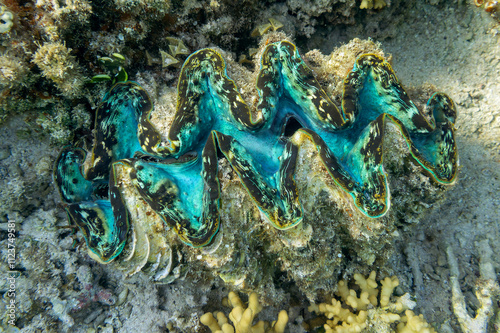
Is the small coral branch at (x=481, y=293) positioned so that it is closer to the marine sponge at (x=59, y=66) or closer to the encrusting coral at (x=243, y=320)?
the encrusting coral at (x=243, y=320)

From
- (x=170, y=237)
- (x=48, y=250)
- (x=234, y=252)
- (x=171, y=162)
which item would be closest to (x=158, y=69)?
(x=171, y=162)

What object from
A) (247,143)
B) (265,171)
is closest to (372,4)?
(247,143)

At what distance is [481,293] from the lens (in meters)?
2.47

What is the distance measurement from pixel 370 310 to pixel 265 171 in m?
1.80

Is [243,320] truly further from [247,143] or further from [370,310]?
[247,143]

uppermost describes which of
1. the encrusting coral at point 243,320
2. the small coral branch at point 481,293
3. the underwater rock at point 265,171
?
the underwater rock at point 265,171

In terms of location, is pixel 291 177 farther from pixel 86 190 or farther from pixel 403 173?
pixel 86 190

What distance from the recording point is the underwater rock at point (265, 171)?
197cm

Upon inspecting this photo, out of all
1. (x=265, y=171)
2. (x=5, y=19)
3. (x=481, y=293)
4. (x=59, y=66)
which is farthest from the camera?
(x=481, y=293)

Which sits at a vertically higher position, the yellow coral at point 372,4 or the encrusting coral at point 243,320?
the yellow coral at point 372,4

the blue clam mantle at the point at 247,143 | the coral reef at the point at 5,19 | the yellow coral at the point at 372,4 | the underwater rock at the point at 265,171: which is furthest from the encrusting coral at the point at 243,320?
the yellow coral at the point at 372,4

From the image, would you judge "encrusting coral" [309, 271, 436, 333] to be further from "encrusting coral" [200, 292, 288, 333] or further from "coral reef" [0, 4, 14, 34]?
"coral reef" [0, 4, 14, 34]

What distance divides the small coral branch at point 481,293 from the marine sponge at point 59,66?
12.9ft

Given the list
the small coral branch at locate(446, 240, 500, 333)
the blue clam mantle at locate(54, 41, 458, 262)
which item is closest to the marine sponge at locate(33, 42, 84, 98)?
the blue clam mantle at locate(54, 41, 458, 262)
